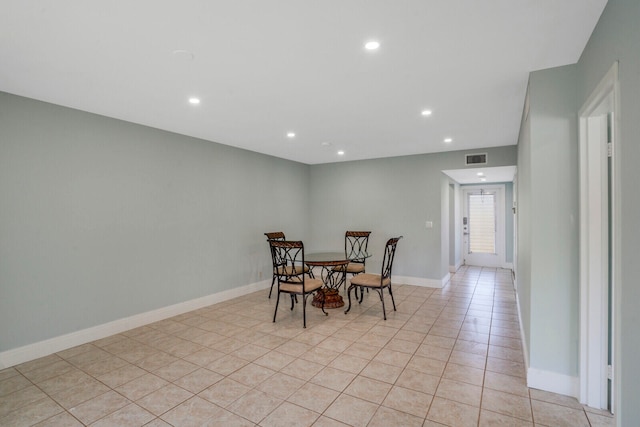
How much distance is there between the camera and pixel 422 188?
5.86 metres

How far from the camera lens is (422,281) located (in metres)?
5.89

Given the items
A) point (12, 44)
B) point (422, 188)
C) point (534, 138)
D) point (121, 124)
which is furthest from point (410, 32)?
point (422, 188)

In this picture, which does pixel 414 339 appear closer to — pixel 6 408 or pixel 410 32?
pixel 410 32

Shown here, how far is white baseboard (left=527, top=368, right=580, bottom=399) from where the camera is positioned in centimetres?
232

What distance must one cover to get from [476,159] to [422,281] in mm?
2375

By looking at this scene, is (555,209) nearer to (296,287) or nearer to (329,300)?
(296,287)

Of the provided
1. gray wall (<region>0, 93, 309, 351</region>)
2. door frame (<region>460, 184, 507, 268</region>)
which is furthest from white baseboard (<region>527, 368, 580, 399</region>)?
door frame (<region>460, 184, 507, 268</region>)

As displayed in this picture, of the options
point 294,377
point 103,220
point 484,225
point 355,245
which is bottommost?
point 294,377

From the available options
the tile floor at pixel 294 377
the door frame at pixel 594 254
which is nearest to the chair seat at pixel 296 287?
the tile floor at pixel 294 377

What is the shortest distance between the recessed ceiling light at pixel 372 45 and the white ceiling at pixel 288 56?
0.04m

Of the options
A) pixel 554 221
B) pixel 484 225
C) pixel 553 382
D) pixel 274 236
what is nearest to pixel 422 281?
pixel 274 236

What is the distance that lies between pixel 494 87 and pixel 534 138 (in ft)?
2.22

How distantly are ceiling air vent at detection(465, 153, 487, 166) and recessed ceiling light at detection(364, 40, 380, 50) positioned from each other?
13.0 feet

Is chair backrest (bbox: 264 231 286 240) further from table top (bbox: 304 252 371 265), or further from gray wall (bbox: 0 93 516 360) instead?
table top (bbox: 304 252 371 265)
